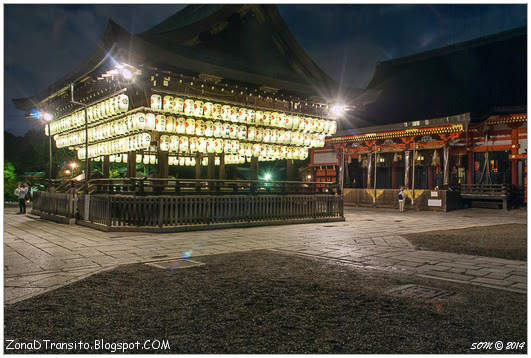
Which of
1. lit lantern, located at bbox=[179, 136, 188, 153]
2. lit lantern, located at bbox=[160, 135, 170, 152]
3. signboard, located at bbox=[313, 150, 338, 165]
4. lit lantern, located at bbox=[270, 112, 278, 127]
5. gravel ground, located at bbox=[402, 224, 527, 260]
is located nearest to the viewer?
gravel ground, located at bbox=[402, 224, 527, 260]

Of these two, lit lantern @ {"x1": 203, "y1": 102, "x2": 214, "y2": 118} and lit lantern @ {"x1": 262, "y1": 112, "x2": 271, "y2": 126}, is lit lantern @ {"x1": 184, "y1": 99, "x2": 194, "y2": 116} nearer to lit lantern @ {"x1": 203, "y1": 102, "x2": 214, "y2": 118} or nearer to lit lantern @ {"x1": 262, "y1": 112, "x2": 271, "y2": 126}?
lit lantern @ {"x1": 203, "y1": 102, "x2": 214, "y2": 118}

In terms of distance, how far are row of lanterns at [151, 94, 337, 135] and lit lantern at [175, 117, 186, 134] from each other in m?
0.33

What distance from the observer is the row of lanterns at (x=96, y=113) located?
1454 cm

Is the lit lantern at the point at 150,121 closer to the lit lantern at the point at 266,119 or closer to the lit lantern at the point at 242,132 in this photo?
the lit lantern at the point at 242,132

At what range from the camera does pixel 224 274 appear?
241 inches

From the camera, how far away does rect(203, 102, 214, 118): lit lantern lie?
607 inches

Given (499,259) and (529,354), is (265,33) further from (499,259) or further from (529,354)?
(529,354)

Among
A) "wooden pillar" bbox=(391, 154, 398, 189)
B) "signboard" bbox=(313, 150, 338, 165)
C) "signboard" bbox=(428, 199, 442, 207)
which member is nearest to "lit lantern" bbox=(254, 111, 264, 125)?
"signboard" bbox=(428, 199, 442, 207)

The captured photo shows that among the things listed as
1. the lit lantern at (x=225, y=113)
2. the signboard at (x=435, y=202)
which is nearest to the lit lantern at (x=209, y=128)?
the lit lantern at (x=225, y=113)

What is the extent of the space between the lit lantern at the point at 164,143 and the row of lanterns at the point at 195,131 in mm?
415

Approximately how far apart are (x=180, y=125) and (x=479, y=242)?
1039 centimetres

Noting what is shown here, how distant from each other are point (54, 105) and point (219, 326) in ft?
66.7

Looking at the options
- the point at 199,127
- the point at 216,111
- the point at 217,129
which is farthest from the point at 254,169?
the point at 199,127

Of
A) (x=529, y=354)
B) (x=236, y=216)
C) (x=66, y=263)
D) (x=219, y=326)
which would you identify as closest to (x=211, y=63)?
(x=236, y=216)
